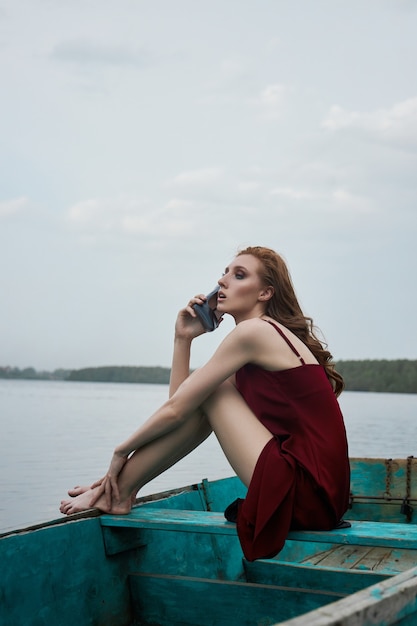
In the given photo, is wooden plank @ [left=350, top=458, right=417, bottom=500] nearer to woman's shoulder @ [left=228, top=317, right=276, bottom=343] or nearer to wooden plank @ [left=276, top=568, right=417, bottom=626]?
woman's shoulder @ [left=228, top=317, right=276, bottom=343]

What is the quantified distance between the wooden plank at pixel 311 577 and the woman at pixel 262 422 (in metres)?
0.22

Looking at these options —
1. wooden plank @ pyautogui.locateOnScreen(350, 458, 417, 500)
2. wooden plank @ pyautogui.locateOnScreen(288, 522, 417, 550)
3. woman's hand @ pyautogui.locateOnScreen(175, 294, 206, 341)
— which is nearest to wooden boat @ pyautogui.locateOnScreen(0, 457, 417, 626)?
wooden plank @ pyautogui.locateOnScreen(288, 522, 417, 550)

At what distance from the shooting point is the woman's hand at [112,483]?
3.06 metres

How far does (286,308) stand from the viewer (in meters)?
3.24

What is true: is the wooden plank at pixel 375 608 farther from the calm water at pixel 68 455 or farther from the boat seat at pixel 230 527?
the calm water at pixel 68 455

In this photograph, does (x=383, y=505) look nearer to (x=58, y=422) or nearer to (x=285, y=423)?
(x=285, y=423)

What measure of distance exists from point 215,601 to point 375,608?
4.45ft

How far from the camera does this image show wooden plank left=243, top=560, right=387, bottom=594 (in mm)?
2713

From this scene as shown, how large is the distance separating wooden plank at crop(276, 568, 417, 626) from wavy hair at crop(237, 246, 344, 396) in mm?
1257

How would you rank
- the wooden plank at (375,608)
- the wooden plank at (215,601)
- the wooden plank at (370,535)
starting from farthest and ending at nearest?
the wooden plank at (215,601)
the wooden plank at (370,535)
the wooden plank at (375,608)

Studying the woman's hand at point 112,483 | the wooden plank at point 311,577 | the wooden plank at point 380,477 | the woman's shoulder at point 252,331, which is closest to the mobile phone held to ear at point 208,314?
the woman's shoulder at point 252,331

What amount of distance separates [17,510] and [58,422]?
16233 millimetres

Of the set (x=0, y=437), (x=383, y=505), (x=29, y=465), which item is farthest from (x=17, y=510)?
(x=0, y=437)

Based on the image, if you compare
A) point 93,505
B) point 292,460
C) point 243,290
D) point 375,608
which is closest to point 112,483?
point 93,505
